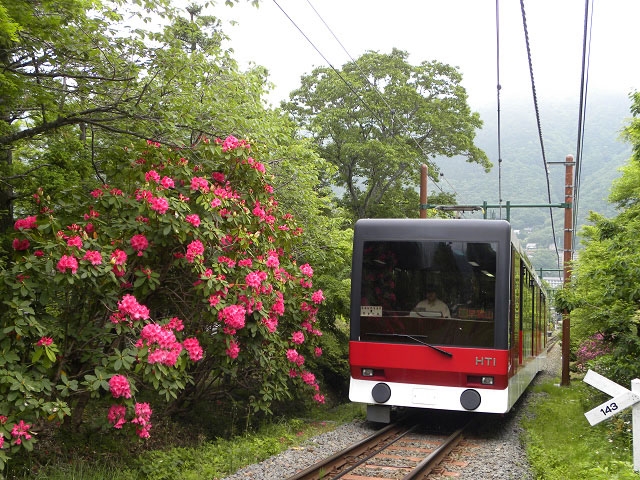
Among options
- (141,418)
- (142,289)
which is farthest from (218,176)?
(141,418)

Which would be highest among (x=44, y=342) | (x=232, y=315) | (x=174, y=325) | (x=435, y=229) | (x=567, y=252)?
(x=567, y=252)

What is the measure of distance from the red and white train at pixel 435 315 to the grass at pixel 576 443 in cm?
83

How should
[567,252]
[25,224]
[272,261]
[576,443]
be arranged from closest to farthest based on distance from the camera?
[25,224] → [272,261] → [576,443] → [567,252]

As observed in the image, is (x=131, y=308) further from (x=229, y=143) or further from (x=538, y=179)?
(x=538, y=179)

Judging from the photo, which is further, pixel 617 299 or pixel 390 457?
pixel 617 299

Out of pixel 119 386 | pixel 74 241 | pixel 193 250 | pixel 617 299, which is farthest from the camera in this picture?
pixel 617 299

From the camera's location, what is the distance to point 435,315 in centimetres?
953

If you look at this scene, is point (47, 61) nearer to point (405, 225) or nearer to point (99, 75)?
point (99, 75)

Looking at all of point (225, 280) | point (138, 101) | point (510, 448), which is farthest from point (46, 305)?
point (510, 448)

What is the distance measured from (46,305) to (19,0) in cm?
311

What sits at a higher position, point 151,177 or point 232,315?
point 151,177

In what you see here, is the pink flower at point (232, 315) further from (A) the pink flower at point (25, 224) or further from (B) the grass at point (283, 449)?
(A) the pink flower at point (25, 224)

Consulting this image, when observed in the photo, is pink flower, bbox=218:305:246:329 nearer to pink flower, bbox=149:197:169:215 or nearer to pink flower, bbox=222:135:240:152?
pink flower, bbox=149:197:169:215

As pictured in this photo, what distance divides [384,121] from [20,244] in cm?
2429
